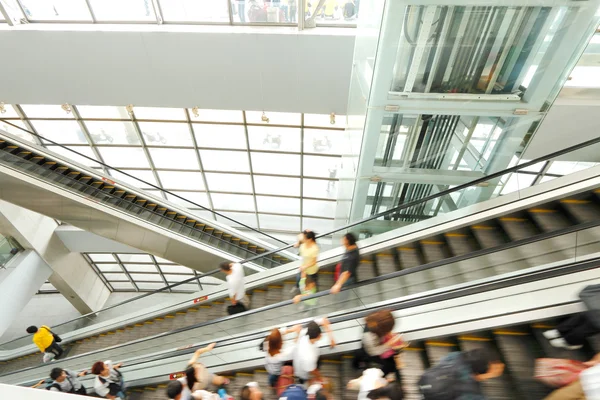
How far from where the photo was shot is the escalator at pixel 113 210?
9.91 meters

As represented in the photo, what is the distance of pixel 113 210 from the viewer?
10.7 m

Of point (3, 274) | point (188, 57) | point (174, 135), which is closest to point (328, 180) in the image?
point (174, 135)

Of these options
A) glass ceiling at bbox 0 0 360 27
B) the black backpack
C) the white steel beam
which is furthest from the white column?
the black backpack

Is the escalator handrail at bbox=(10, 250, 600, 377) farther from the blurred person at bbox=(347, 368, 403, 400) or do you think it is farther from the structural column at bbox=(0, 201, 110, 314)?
the structural column at bbox=(0, 201, 110, 314)

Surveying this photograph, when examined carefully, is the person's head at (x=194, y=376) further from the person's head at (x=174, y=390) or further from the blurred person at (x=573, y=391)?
the blurred person at (x=573, y=391)

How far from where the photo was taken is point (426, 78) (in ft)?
16.8

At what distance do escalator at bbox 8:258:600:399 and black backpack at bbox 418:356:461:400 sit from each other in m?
0.85

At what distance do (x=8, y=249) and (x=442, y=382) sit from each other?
55.2ft

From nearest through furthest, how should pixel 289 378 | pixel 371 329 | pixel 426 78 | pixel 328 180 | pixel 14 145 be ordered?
pixel 371 329, pixel 289 378, pixel 426 78, pixel 14 145, pixel 328 180

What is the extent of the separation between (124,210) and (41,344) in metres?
4.05

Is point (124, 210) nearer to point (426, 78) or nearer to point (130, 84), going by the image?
point (130, 84)

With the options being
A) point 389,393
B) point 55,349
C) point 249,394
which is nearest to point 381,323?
point 389,393

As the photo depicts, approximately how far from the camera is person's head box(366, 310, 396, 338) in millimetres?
3330

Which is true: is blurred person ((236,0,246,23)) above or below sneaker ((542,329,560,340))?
above
